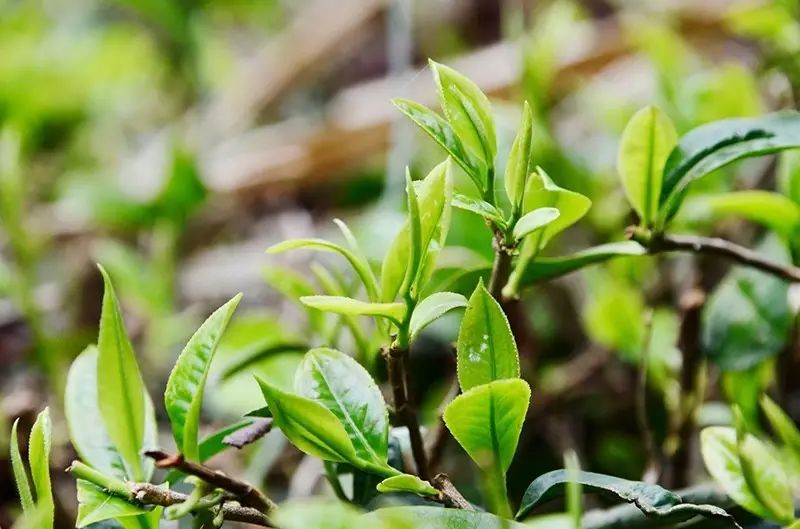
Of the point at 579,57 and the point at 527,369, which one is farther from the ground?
the point at 579,57

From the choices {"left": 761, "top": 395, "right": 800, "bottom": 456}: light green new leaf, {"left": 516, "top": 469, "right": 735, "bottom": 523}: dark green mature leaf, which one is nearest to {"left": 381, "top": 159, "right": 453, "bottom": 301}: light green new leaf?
{"left": 516, "top": 469, "right": 735, "bottom": 523}: dark green mature leaf

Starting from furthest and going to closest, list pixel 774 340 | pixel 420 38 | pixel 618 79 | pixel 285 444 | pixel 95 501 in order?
1. pixel 420 38
2. pixel 618 79
3. pixel 285 444
4. pixel 774 340
5. pixel 95 501

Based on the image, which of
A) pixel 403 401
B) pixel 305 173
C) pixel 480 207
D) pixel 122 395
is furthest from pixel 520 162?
pixel 305 173

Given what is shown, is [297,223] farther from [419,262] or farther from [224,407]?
[419,262]

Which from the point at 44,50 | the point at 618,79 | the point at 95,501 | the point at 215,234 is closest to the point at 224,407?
the point at 95,501

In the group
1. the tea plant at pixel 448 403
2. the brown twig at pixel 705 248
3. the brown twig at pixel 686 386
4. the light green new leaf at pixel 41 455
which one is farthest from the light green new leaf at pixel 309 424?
the brown twig at pixel 686 386

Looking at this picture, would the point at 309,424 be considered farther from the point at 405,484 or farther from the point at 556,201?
the point at 556,201

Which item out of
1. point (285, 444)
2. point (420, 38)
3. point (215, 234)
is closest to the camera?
point (285, 444)
